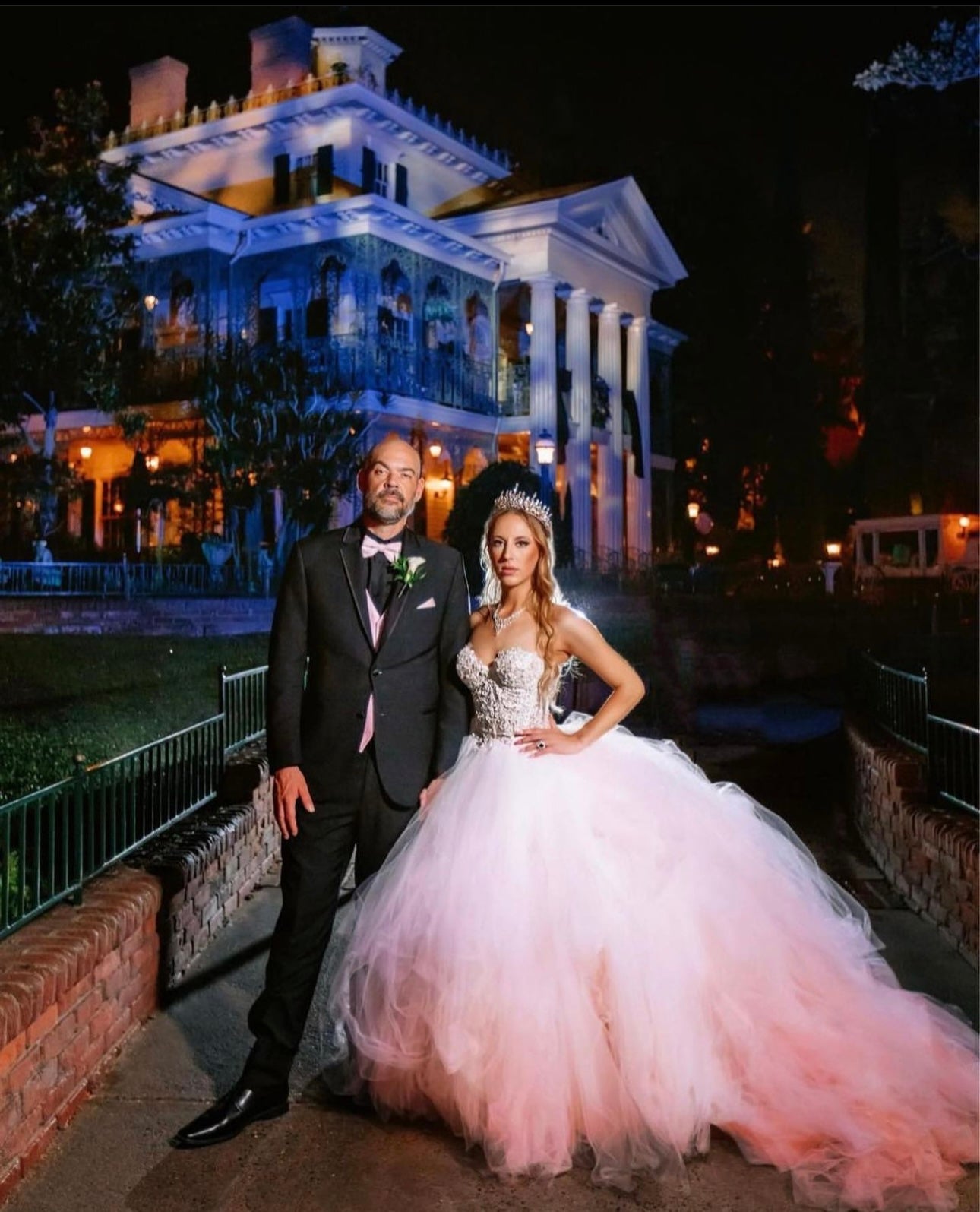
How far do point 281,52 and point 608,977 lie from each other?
1350 inches

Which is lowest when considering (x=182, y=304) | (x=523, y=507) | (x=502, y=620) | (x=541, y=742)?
(x=541, y=742)

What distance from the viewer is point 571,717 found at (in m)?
4.52

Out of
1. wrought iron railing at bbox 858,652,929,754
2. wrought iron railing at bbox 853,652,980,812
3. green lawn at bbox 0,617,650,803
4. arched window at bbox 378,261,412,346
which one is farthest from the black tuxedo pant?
arched window at bbox 378,261,412,346

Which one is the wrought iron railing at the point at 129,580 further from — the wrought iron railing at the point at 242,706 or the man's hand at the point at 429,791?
the man's hand at the point at 429,791

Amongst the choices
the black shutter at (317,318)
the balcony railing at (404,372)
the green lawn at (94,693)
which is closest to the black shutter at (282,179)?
the black shutter at (317,318)

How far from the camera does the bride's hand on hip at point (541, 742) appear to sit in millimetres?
3953

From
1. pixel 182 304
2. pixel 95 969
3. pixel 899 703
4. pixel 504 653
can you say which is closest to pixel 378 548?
pixel 504 653

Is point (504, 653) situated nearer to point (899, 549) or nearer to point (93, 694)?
point (93, 694)

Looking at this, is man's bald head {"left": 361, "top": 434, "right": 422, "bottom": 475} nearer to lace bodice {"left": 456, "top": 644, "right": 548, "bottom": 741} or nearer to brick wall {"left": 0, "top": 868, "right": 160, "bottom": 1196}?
lace bodice {"left": 456, "top": 644, "right": 548, "bottom": 741}

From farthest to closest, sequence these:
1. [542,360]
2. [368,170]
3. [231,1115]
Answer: [542,360] < [368,170] < [231,1115]

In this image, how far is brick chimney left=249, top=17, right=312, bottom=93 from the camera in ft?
105

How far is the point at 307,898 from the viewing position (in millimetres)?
3799

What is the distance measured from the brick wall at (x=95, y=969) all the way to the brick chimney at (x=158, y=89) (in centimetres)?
3359

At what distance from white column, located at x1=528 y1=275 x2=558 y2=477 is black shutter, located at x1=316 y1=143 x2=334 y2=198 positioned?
582 cm
